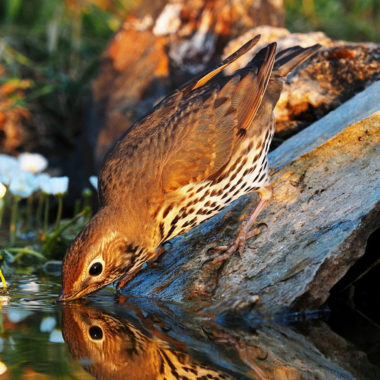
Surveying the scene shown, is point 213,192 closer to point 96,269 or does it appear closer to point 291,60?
point 96,269

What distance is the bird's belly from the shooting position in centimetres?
445

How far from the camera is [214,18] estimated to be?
8.09 m

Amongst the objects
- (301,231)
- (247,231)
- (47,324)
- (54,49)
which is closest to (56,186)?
(247,231)

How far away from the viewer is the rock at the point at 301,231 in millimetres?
3988

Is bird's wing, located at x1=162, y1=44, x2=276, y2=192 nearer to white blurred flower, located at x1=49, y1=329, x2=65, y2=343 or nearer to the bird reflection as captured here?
the bird reflection

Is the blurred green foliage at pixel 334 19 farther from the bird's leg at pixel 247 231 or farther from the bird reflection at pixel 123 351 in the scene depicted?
the bird reflection at pixel 123 351

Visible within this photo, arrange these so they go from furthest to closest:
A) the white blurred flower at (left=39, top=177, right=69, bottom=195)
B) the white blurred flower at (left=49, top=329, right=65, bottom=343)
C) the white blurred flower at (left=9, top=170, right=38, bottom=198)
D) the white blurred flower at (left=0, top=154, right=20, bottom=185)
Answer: the white blurred flower at (left=0, top=154, right=20, bottom=185) → the white blurred flower at (left=9, top=170, right=38, bottom=198) → the white blurred flower at (left=39, top=177, right=69, bottom=195) → the white blurred flower at (left=49, top=329, right=65, bottom=343)

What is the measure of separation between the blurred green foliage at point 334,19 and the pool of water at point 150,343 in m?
7.39

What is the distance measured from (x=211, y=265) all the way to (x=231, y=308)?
2.01 feet

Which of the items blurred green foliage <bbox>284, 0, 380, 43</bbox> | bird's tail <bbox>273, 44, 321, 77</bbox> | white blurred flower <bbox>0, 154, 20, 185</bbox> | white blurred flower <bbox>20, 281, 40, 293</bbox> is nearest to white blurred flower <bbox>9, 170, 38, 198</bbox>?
white blurred flower <bbox>0, 154, 20, 185</bbox>

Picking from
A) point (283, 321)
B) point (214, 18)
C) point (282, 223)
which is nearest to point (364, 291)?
point (282, 223)

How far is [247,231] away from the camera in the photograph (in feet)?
15.4

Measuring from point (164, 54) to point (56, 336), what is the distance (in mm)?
5159

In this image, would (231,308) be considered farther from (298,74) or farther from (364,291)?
(298,74)
